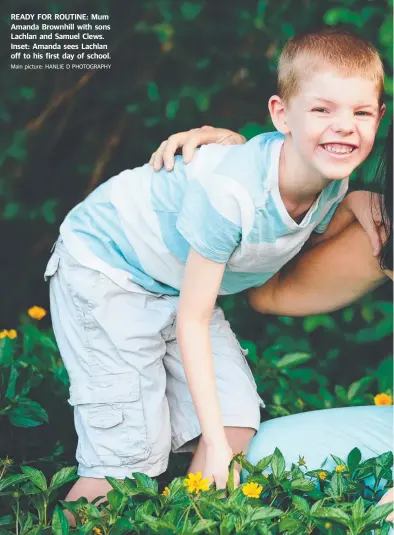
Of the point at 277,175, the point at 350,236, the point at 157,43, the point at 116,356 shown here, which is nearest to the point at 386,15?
the point at 157,43

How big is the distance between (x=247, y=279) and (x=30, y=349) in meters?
1.03

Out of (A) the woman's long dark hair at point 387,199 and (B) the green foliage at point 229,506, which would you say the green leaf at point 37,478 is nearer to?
(B) the green foliage at point 229,506

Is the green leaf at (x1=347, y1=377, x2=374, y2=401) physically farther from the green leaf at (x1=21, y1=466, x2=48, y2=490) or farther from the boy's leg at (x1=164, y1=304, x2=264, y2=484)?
the green leaf at (x1=21, y1=466, x2=48, y2=490)

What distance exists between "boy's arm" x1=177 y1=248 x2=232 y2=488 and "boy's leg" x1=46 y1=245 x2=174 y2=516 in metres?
0.25

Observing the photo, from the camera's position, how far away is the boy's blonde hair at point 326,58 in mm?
2074

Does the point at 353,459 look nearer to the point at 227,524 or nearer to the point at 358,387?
the point at 227,524

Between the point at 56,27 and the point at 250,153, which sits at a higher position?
the point at 56,27

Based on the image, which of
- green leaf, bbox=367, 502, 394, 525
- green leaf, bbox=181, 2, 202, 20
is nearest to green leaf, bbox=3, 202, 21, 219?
green leaf, bbox=181, 2, 202, 20

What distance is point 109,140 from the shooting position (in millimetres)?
3621

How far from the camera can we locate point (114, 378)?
2373mm

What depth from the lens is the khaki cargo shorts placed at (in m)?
2.36

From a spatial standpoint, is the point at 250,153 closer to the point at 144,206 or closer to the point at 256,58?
the point at 144,206

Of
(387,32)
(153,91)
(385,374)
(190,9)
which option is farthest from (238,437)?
(190,9)

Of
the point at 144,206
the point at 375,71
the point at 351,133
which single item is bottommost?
the point at 144,206
